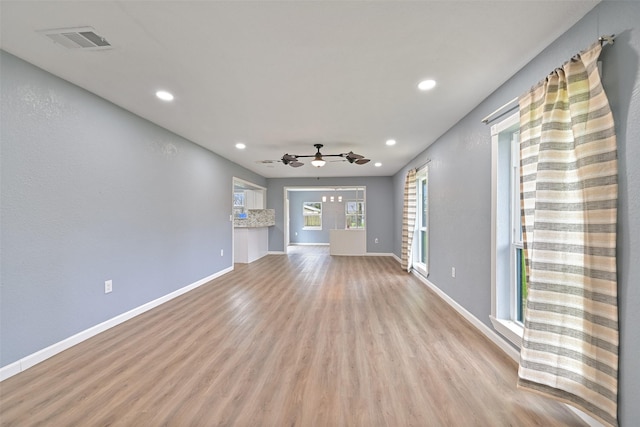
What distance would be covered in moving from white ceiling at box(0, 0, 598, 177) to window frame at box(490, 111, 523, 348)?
0.60 metres

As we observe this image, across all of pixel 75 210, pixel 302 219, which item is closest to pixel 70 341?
pixel 75 210

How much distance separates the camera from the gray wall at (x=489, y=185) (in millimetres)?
1268

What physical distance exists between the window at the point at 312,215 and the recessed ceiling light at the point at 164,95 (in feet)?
27.6

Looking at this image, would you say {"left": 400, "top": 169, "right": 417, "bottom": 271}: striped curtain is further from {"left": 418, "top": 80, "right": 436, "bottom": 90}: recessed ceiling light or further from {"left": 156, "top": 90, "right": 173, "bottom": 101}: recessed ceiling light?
{"left": 156, "top": 90, "right": 173, "bottom": 101}: recessed ceiling light

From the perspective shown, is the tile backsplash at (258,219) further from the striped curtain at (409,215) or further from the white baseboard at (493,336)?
the white baseboard at (493,336)

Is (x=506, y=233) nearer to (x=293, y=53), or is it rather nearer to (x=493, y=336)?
(x=493, y=336)

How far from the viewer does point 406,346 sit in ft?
7.91

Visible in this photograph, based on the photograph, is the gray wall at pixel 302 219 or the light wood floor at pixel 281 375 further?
the gray wall at pixel 302 219

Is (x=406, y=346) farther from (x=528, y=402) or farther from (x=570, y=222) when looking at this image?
(x=570, y=222)

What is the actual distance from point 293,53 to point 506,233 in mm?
2420

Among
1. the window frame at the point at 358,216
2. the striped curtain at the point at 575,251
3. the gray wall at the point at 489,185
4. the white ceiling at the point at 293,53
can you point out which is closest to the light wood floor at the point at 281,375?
the striped curtain at the point at 575,251

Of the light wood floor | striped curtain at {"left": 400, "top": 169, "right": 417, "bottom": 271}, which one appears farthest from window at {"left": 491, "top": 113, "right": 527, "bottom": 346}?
striped curtain at {"left": 400, "top": 169, "right": 417, "bottom": 271}

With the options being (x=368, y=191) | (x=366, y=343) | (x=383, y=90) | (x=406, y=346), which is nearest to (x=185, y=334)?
(x=366, y=343)

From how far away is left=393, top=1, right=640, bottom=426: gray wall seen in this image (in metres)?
1.27
